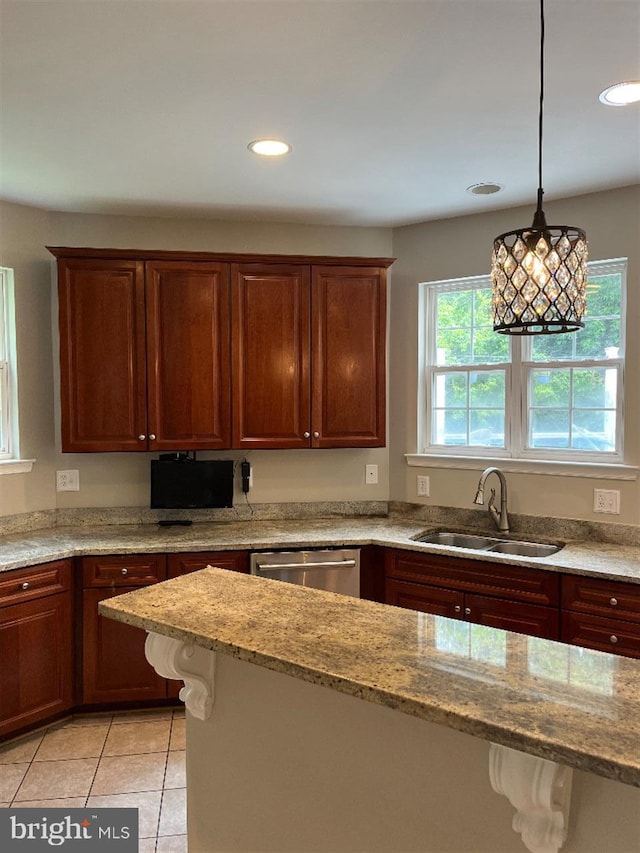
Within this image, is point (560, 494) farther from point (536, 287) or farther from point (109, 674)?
point (109, 674)

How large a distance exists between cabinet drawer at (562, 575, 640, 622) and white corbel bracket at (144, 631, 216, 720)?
1826 mm

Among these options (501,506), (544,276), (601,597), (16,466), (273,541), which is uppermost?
(544,276)

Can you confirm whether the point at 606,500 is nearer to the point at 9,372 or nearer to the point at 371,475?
the point at 371,475

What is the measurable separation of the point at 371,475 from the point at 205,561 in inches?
47.8

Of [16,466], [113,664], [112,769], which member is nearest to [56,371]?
[16,466]

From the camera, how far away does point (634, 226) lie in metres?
3.12

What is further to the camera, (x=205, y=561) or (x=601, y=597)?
(x=205, y=561)

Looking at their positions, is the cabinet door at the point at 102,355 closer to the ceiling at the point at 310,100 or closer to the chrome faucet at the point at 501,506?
the ceiling at the point at 310,100

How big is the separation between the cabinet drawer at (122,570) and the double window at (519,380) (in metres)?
1.73

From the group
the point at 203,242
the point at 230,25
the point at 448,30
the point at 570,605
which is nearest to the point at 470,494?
the point at 570,605

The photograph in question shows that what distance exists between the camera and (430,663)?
1.19 metres

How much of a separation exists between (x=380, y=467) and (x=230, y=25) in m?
2.63

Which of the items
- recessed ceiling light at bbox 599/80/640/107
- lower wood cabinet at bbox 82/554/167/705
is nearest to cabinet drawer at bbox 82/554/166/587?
lower wood cabinet at bbox 82/554/167/705

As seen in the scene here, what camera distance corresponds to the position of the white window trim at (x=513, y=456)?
3211mm
